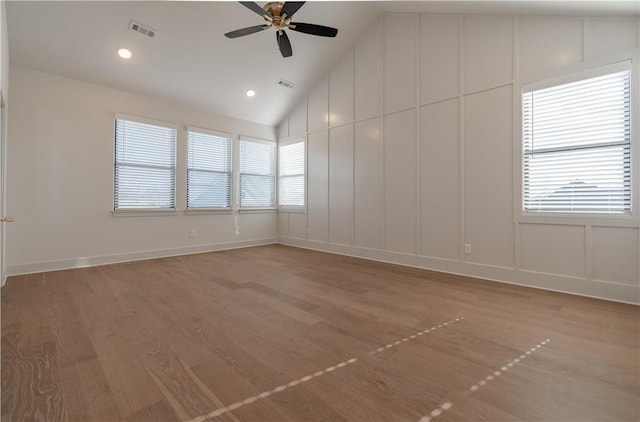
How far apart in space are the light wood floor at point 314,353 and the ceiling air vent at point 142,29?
320 cm

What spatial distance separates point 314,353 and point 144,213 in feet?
13.9

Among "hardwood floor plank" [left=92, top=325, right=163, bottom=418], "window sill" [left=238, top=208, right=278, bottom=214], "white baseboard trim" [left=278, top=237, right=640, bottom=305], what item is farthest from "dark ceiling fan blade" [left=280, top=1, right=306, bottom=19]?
"window sill" [left=238, top=208, right=278, bottom=214]

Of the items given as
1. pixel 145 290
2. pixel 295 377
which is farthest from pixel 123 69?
pixel 295 377

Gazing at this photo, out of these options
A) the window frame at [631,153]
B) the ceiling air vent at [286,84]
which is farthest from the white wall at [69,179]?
the window frame at [631,153]

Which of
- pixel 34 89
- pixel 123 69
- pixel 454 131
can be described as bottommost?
pixel 454 131

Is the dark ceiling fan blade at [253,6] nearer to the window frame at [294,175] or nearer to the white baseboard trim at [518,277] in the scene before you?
the window frame at [294,175]

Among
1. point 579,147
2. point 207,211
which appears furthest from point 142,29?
point 579,147

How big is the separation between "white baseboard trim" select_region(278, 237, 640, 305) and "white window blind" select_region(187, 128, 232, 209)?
288 cm

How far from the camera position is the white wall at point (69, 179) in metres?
3.73

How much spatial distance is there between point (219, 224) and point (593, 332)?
5.49 meters

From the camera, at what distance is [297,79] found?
5469 millimetres

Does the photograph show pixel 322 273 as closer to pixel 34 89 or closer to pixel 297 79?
pixel 297 79

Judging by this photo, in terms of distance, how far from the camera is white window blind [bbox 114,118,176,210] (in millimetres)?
4539

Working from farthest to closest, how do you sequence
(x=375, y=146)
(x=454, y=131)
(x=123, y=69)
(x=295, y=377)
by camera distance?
(x=375, y=146)
(x=123, y=69)
(x=454, y=131)
(x=295, y=377)
